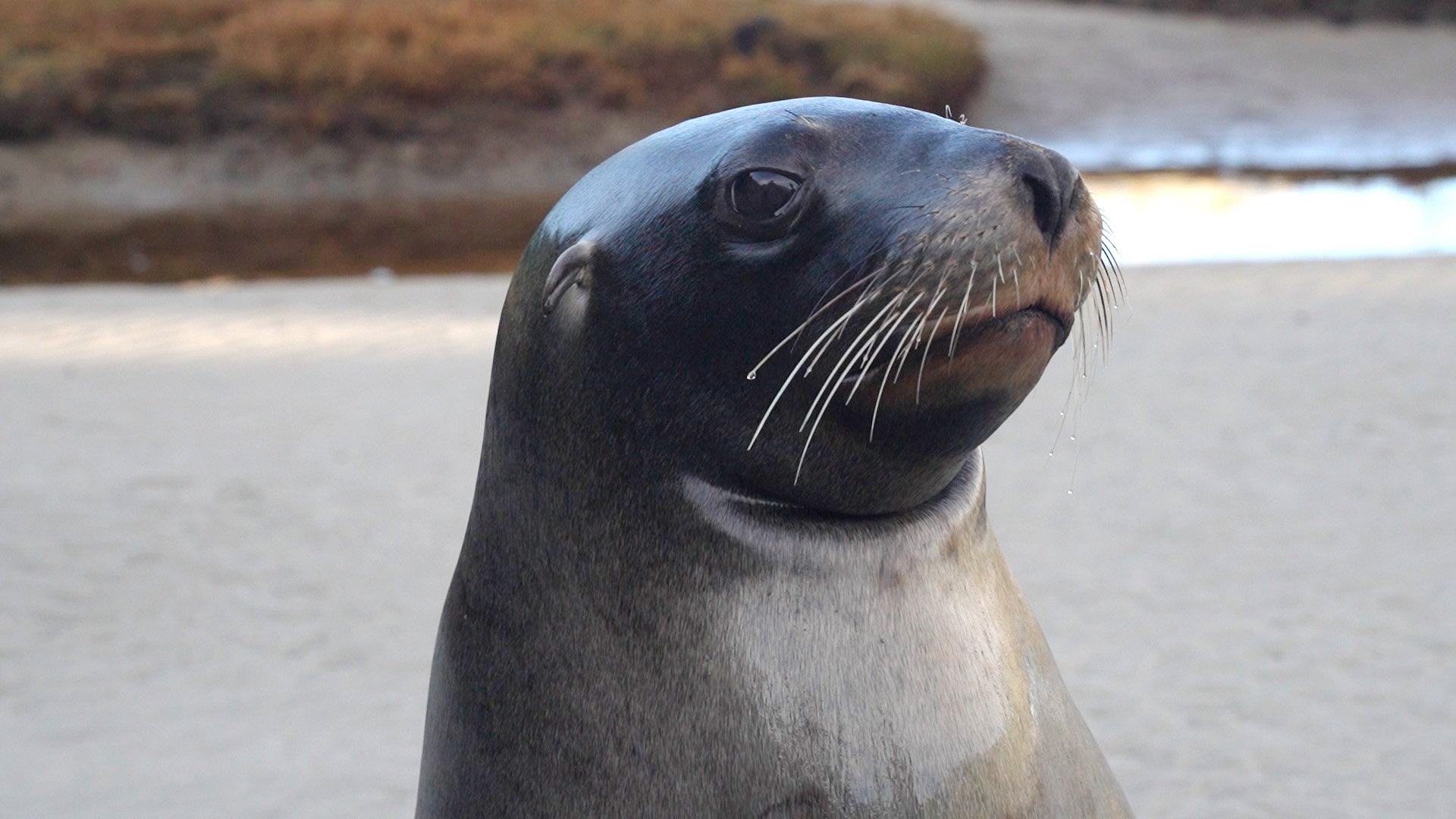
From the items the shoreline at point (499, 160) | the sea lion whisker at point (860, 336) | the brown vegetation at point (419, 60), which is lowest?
the shoreline at point (499, 160)

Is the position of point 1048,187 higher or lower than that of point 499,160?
higher

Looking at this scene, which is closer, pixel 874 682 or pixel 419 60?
pixel 874 682

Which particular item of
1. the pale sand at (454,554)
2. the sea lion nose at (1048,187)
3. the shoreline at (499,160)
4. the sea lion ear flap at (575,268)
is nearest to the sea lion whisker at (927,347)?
the sea lion nose at (1048,187)

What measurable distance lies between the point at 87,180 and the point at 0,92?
1627mm

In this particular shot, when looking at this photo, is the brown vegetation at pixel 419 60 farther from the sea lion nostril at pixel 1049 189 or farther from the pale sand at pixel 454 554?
the sea lion nostril at pixel 1049 189

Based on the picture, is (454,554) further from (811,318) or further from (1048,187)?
(1048,187)

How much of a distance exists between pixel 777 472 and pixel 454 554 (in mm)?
3732

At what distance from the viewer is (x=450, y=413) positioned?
7051 mm

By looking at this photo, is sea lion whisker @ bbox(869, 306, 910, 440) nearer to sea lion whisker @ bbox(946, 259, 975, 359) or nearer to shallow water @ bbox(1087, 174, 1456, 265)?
sea lion whisker @ bbox(946, 259, 975, 359)

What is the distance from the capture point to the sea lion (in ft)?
5.25

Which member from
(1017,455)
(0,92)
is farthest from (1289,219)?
(0,92)

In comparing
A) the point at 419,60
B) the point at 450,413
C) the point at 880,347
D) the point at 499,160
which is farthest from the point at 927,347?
A: the point at 419,60

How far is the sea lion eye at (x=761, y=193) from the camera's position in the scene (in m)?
1.64

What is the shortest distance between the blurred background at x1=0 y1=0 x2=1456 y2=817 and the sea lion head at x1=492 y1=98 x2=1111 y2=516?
0.17m
